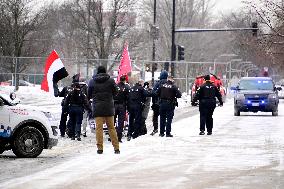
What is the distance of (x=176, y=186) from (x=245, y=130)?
14.9 m

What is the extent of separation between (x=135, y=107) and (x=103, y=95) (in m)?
5.96

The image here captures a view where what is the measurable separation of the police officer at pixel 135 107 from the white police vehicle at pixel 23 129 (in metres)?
5.56

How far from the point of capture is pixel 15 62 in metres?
49.0

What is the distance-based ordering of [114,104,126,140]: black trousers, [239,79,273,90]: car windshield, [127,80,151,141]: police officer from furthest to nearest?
[239,79,273,90]: car windshield, [127,80,151,141]: police officer, [114,104,126,140]: black trousers

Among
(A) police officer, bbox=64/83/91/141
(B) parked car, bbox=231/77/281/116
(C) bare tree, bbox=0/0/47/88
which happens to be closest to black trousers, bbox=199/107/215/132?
(A) police officer, bbox=64/83/91/141

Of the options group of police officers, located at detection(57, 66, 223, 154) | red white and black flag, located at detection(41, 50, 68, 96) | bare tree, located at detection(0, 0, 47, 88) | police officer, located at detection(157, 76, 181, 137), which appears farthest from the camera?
bare tree, located at detection(0, 0, 47, 88)

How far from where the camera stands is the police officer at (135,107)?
2420 centimetres

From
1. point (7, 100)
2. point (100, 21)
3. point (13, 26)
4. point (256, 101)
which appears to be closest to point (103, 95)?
point (7, 100)

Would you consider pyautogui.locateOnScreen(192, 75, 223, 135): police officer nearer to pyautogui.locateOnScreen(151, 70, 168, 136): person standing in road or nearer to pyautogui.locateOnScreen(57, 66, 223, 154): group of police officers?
pyautogui.locateOnScreen(57, 66, 223, 154): group of police officers

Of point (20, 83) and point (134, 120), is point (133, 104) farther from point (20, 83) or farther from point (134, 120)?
point (20, 83)

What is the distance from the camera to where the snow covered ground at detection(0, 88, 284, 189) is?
43.6 feet

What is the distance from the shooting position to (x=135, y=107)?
24.2 m

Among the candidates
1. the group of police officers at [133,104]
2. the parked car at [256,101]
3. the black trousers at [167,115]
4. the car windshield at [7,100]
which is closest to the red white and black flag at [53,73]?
the group of police officers at [133,104]

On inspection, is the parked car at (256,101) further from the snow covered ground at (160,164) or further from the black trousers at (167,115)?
the black trousers at (167,115)
